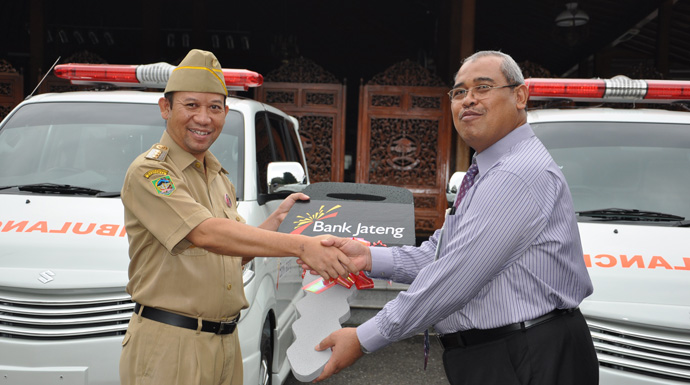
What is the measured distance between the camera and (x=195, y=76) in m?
1.93

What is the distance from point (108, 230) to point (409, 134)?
524 centimetres

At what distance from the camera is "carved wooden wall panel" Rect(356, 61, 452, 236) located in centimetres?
738

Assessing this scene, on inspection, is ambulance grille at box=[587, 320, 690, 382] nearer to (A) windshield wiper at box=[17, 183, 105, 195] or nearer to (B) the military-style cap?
(B) the military-style cap

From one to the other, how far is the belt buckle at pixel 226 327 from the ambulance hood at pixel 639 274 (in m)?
1.53

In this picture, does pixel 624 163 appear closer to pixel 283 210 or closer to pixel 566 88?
pixel 566 88

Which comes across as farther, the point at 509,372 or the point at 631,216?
the point at 631,216

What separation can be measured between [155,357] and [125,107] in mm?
1993

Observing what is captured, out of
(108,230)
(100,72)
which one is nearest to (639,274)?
(108,230)

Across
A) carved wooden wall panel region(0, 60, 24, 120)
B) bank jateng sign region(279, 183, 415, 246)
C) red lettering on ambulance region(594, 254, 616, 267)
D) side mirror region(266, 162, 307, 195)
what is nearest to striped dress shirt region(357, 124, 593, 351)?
bank jateng sign region(279, 183, 415, 246)

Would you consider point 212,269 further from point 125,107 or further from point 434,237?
point 125,107

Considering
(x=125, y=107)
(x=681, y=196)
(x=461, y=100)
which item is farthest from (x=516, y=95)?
(x=125, y=107)

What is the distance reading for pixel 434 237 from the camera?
208cm

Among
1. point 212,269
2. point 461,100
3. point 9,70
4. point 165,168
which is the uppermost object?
point 9,70

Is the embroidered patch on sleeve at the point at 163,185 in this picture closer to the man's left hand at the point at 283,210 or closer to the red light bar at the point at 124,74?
the man's left hand at the point at 283,210
